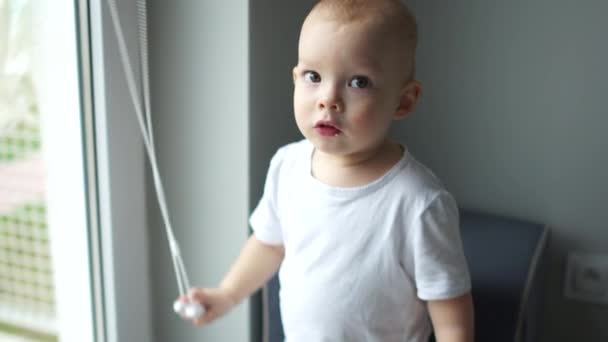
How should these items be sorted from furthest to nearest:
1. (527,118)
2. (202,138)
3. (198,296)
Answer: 1. (527,118)
2. (202,138)
3. (198,296)

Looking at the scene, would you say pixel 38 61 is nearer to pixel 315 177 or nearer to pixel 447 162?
pixel 315 177

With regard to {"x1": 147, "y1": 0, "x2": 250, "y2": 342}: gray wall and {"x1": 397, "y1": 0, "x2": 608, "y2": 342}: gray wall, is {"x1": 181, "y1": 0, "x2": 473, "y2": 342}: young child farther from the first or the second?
{"x1": 397, "y1": 0, "x2": 608, "y2": 342}: gray wall

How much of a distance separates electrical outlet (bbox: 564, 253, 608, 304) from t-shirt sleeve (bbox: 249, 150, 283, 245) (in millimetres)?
609

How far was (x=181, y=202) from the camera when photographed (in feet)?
3.00

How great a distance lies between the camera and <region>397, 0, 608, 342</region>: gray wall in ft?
3.34

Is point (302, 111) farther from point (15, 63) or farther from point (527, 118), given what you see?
point (527, 118)

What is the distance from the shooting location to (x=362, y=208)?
2.16ft

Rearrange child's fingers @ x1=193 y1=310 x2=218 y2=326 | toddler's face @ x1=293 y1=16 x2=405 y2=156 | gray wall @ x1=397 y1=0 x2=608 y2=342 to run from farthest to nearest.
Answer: gray wall @ x1=397 y1=0 x2=608 y2=342 → child's fingers @ x1=193 y1=310 x2=218 y2=326 → toddler's face @ x1=293 y1=16 x2=405 y2=156

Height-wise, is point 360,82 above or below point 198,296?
above

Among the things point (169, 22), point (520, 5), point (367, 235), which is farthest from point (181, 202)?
point (520, 5)

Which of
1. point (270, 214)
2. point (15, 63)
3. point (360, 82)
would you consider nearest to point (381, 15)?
point (360, 82)

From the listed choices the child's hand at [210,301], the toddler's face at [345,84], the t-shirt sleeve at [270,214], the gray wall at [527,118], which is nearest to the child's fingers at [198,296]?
the child's hand at [210,301]

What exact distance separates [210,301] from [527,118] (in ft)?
2.15

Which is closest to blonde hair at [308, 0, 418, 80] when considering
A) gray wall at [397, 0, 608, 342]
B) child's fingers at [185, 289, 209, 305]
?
child's fingers at [185, 289, 209, 305]
